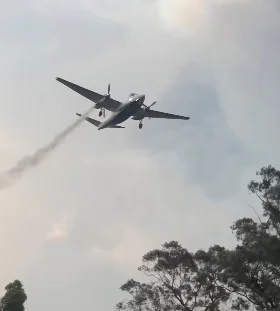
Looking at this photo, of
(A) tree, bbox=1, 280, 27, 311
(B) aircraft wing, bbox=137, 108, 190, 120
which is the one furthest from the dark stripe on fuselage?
(A) tree, bbox=1, 280, 27, 311

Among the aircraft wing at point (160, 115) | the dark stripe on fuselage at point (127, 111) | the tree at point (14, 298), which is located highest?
the aircraft wing at point (160, 115)

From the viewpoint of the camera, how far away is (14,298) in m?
52.0

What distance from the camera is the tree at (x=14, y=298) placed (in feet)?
169

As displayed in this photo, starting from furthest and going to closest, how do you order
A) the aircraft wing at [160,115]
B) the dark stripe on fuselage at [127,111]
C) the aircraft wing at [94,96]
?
1. the aircraft wing at [160,115]
2. the aircraft wing at [94,96]
3. the dark stripe on fuselage at [127,111]

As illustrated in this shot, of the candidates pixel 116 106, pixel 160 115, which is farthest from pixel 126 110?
pixel 160 115

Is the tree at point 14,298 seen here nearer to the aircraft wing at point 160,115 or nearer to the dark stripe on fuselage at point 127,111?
the dark stripe on fuselage at point 127,111

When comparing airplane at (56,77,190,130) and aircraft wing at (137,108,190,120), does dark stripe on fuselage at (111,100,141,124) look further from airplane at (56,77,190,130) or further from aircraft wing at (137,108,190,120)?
aircraft wing at (137,108,190,120)

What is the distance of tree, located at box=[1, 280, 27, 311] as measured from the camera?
51.6 meters

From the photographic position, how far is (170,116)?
62062mm

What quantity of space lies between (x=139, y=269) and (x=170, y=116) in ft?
74.1

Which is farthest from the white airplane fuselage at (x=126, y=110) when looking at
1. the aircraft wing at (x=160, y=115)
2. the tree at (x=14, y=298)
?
the tree at (x=14, y=298)

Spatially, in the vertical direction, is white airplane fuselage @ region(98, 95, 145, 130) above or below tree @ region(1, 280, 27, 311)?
above

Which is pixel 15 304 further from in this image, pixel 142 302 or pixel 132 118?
pixel 132 118

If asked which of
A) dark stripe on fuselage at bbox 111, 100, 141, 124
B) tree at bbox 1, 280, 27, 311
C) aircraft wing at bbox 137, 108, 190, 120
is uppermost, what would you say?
aircraft wing at bbox 137, 108, 190, 120
